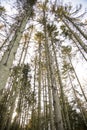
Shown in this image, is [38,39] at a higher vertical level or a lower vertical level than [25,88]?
higher

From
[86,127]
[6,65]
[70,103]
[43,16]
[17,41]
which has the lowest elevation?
[6,65]

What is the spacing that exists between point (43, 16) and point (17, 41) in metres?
10.2

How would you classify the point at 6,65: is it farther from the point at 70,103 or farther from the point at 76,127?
the point at 70,103

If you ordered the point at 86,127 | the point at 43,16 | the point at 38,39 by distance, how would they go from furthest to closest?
the point at 38,39 → the point at 86,127 → the point at 43,16

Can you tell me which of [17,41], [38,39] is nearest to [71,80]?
[38,39]

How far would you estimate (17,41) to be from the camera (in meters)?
3.53

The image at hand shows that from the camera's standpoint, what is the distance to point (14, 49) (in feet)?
10.6

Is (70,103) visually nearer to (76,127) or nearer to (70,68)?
(76,127)

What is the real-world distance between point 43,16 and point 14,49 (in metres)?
10.6

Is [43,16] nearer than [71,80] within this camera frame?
Yes

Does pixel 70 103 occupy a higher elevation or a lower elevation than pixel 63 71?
lower

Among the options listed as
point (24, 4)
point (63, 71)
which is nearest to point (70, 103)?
point (63, 71)

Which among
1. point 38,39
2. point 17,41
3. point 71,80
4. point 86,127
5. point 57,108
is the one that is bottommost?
point 57,108

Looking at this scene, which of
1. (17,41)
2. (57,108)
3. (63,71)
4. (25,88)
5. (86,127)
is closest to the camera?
(17,41)
